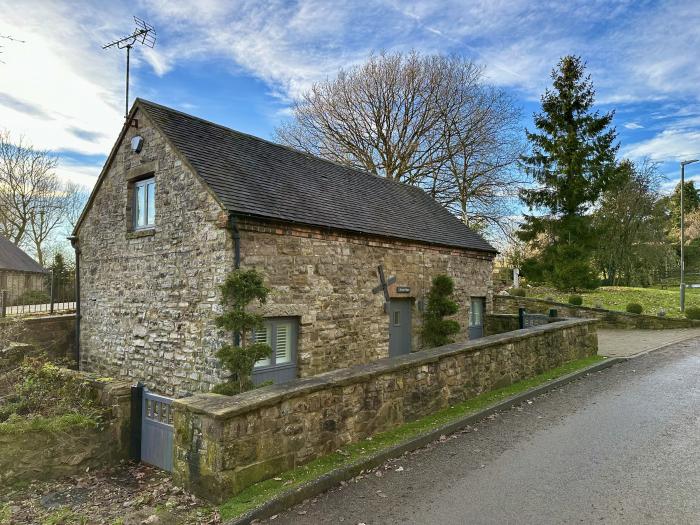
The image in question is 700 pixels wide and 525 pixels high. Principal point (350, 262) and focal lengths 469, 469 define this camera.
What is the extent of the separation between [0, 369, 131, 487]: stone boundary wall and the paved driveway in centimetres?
1303

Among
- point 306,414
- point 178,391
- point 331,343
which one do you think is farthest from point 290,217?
point 306,414

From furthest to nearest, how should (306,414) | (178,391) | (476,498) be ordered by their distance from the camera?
(178,391)
(306,414)
(476,498)

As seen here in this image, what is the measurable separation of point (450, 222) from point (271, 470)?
1420 cm

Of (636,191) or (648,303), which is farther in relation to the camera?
(636,191)

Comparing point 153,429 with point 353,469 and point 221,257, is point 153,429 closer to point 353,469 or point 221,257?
point 221,257

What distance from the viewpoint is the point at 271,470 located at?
523cm

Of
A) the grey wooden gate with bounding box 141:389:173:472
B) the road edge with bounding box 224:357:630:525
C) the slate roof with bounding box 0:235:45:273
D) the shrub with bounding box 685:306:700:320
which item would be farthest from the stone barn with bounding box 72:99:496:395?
the slate roof with bounding box 0:235:45:273

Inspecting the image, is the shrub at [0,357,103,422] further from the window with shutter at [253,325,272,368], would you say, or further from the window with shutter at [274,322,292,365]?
the window with shutter at [274,322,292,365]

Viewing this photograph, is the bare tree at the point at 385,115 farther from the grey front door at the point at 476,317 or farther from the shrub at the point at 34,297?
the shrub at the point at 34,297

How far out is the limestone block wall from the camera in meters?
9.68

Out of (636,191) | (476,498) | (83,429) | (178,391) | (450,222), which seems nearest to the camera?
(476,498)

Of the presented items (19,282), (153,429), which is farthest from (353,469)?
(19,282)

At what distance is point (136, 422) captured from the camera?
800cm

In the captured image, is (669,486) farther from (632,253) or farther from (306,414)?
(632,253)
